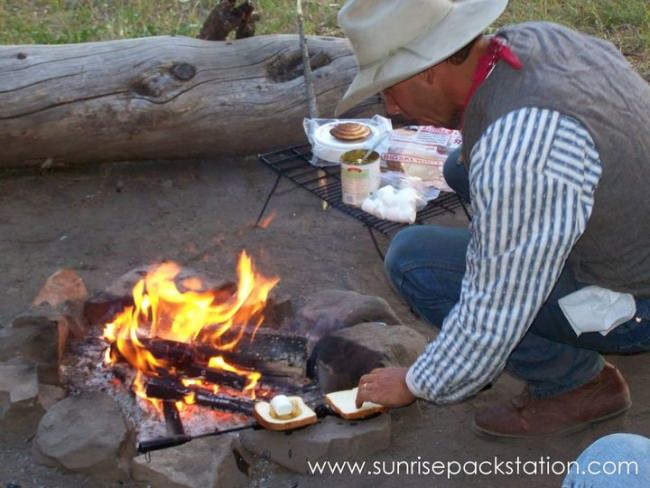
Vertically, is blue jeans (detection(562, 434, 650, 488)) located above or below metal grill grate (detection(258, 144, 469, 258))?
above

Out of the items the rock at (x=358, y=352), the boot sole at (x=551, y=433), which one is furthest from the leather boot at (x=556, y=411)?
the rock at (x=358, y=352)

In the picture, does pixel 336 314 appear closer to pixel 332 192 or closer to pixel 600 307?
pixel 332 192

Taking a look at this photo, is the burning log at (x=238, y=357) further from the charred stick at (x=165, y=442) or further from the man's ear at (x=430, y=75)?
the man's ear at (x=430, y=75)

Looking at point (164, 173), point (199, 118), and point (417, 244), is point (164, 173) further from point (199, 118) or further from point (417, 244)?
point (417, 244)

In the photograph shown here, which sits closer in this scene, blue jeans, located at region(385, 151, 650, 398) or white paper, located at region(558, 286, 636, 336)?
white paper, located at region(558, 286, 636, 336)

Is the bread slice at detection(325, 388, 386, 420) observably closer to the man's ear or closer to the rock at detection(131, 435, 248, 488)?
the rock at detection(131, 435, 248, 488)

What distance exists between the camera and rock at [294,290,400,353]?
3.43 m

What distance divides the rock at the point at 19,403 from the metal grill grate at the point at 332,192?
4.69 feet

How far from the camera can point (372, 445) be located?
9.88 feet

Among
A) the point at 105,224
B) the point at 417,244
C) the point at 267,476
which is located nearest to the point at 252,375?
the point at 267,476

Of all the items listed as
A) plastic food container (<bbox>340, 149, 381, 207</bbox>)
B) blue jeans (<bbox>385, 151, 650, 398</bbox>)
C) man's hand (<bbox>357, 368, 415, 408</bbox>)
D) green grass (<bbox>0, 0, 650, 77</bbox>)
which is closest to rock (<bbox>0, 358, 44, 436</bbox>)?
man's hand (<bbox>357, 368, 415, 408</bbox>)

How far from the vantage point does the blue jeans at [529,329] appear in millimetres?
2861

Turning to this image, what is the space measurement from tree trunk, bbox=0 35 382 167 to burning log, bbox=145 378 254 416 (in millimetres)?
1933

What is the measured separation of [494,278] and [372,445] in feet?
3.29
